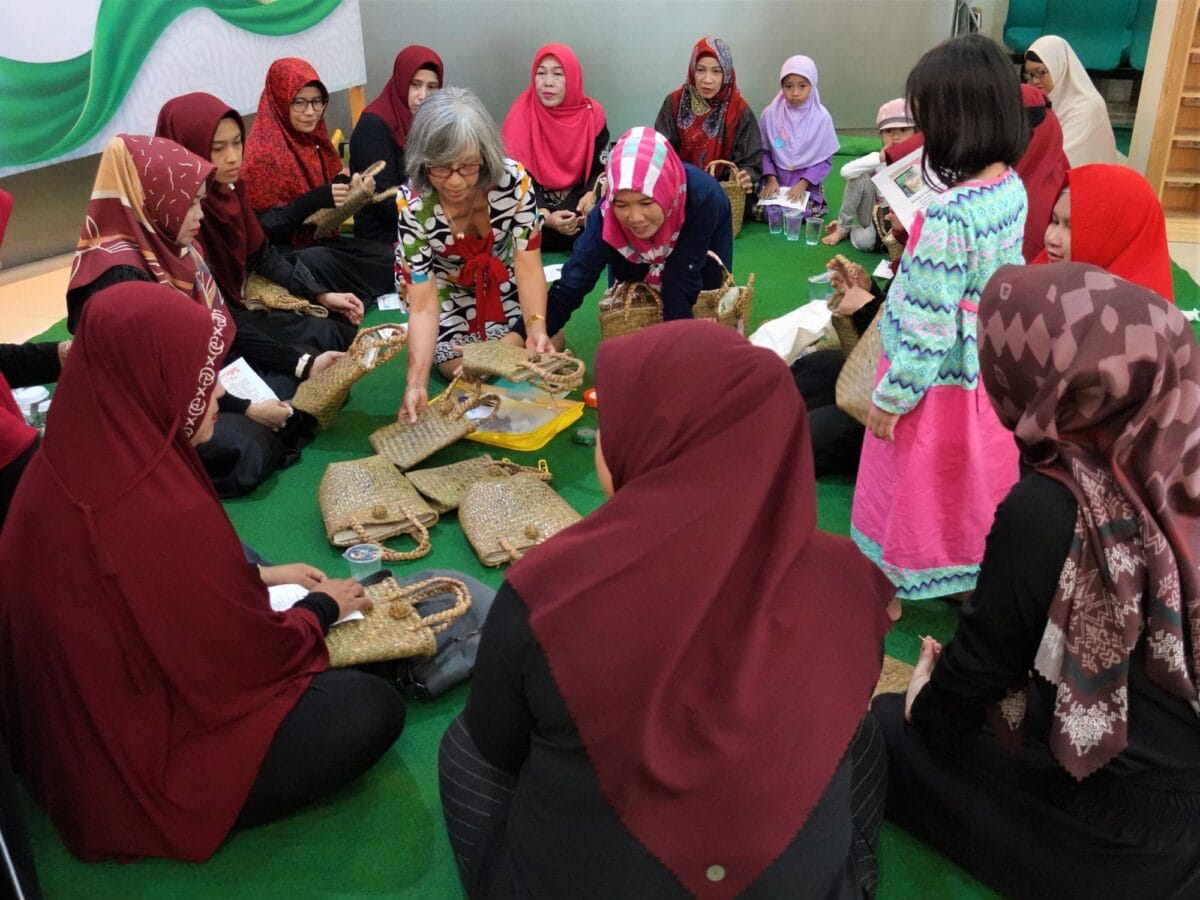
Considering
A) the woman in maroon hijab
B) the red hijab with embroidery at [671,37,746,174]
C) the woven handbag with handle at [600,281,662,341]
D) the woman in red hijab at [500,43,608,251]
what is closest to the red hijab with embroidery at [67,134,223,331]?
the woven handbag with handle at [600,281,662,341]

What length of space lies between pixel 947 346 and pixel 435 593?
49.0 inches

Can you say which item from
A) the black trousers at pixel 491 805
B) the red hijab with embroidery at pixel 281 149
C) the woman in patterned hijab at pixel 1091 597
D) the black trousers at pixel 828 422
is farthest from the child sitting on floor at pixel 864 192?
the black trousers at pixel 491 805

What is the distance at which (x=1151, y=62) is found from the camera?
5.94 m

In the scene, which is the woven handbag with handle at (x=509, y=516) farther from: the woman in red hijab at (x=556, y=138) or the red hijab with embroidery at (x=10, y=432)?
the woman in red hijab at (x=556, y=138)

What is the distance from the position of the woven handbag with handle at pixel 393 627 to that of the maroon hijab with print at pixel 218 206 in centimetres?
191

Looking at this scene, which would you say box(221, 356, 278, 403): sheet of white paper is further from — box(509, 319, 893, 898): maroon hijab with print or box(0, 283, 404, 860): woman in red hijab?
box(509, 319, 893, 898): maroon hijab with print

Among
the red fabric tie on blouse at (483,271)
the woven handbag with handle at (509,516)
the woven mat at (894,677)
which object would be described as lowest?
the woven mat at (894,677)

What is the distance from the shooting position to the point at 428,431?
320 centimetres

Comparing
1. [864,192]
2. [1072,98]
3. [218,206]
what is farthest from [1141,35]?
[218,206]

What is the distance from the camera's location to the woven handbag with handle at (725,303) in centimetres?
354

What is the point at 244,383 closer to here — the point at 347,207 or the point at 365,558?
the point at 365,558

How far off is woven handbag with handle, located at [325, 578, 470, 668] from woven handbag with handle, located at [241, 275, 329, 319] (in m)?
1.86

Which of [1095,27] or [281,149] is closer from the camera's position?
[281,149]

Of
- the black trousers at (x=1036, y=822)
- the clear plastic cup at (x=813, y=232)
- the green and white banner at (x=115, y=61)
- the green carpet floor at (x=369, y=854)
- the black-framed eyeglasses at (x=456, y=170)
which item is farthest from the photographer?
the clear plastic cup at (x=813, y=232)
